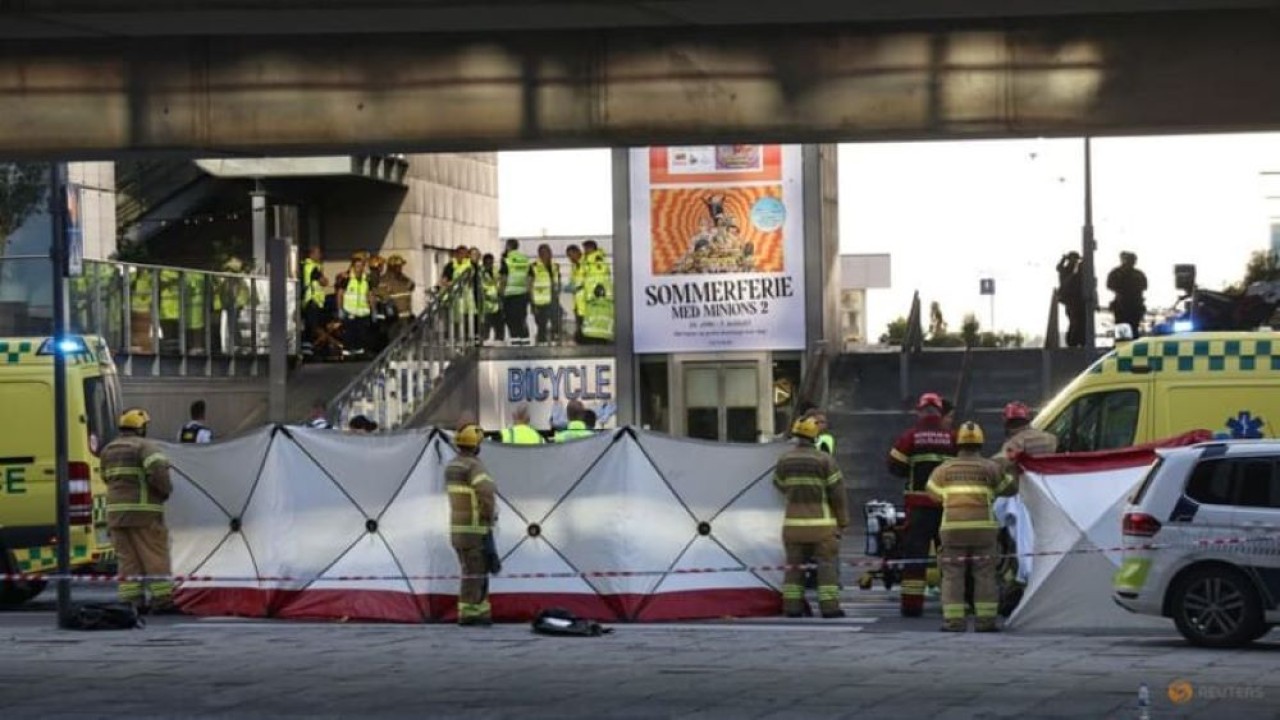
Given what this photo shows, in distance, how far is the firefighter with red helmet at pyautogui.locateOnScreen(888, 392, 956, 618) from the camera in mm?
19500

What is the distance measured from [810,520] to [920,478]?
3.47 feet

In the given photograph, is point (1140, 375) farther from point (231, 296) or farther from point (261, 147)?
point (231, 296)

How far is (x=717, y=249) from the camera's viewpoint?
35219mm

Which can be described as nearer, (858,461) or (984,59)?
(984,59)

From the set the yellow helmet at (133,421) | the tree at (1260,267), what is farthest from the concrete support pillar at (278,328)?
the tree at (1260,267)

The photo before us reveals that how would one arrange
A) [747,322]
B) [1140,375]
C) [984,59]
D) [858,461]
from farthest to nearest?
[747,322]
[858,461]
[1140,375]
[984,59]

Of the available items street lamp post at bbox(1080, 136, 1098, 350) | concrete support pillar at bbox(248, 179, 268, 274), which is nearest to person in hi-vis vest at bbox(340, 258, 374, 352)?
concrete support pillar at bbox(248, 179, 268, 274)

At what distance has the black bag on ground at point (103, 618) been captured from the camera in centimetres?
1916

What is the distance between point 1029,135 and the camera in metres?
16.3

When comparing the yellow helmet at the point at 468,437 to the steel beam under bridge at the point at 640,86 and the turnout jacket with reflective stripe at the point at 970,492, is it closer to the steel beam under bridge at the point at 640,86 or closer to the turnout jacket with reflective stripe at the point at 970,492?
the steel beam under bridge at the point at 640,86

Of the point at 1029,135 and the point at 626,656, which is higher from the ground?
the point at 1029,135

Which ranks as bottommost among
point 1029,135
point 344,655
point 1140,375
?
point 344,655

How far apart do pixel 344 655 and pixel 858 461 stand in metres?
15.3

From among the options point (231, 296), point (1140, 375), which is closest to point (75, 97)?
point (1140, 375)
